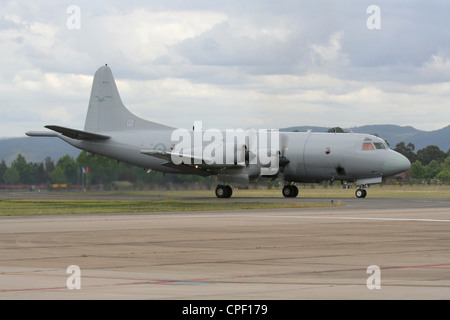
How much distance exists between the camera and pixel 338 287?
1403 centimetres

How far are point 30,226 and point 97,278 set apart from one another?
15.9m

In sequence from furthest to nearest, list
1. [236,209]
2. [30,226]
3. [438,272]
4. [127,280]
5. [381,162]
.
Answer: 1. [381,162]
2. [236,209]
3. [30,226]
4. [438,272]
5. [127,280]

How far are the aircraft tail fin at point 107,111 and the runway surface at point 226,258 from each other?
1359 inches

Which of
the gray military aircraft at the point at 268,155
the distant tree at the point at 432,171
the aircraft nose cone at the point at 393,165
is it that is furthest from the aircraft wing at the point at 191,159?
the distant tree at the point at 432,171

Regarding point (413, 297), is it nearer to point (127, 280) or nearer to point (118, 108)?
point (127, 280)

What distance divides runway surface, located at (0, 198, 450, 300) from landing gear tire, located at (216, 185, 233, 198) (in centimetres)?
2924

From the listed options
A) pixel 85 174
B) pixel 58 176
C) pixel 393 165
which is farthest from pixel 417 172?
pixel 393 165

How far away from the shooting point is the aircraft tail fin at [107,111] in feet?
225

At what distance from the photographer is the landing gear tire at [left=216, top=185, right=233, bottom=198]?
6362 cm

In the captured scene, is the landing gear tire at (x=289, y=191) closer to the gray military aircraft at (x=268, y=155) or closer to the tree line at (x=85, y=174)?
the gray military aircraft at (x=268, y=155)

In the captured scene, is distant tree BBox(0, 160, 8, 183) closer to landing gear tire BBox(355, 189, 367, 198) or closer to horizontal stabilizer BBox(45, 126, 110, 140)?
horizontal stabilizer BBox(45, 126, 110, 140)

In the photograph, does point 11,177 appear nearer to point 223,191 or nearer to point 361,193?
point 223,191

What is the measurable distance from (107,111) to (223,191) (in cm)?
1326
